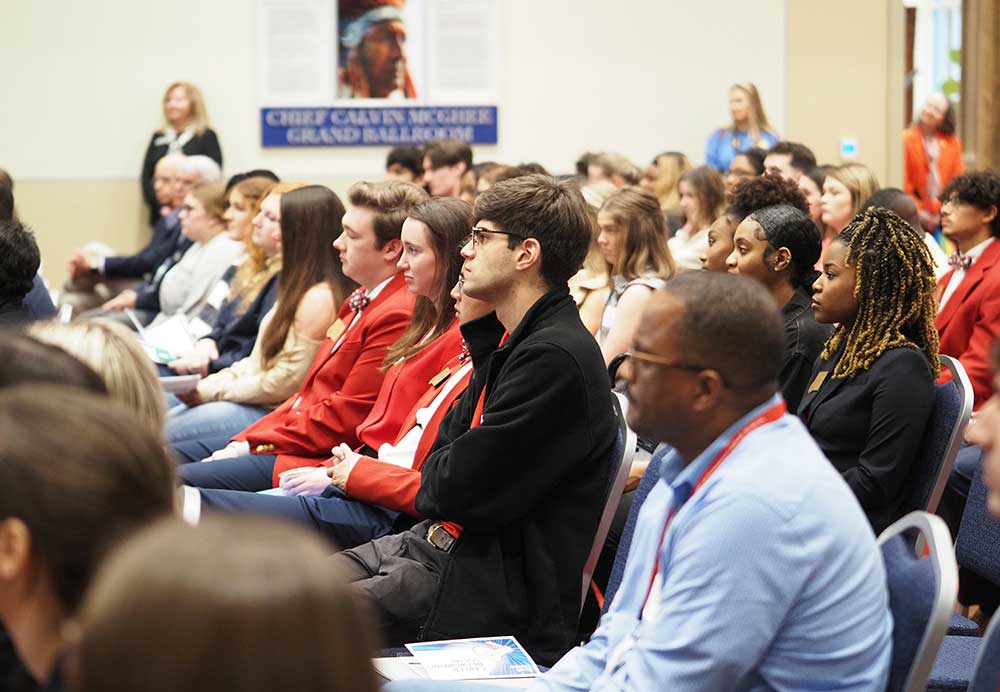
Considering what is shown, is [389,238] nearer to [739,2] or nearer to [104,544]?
[104,544]

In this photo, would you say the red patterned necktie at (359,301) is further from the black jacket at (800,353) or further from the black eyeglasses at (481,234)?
the black jacket at (800,353)

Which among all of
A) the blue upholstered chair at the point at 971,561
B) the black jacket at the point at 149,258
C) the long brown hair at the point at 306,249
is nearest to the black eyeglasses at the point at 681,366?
the blue upholstered chair at the point at 971,561

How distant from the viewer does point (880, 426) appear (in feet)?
9.67

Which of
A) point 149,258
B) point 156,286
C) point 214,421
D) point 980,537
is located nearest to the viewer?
point 980,537

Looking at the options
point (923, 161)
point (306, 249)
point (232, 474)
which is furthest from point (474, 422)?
point (923, 161)

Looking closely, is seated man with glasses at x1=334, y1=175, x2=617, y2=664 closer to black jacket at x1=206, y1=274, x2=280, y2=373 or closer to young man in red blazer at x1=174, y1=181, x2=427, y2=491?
young man in red blazer at x1=174, y1=181, x2=427, y2=491

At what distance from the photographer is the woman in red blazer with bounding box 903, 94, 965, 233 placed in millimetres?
10117

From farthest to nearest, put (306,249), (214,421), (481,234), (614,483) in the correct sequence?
(214,421)
(306,249)
(481,234)
(614,483)

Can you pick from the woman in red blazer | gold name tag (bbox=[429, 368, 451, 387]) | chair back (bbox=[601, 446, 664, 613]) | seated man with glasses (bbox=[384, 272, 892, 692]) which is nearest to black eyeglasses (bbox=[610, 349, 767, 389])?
seated man with glasses (bbox=[384, 272, 892, 692])

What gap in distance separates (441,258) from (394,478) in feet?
2.37

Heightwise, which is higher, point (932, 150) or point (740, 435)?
point (932, 150)

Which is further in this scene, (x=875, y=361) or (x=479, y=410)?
(x=875, y=361)

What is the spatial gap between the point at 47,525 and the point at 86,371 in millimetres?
552

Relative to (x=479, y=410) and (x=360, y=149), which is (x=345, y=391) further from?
(x=360, y=149)
